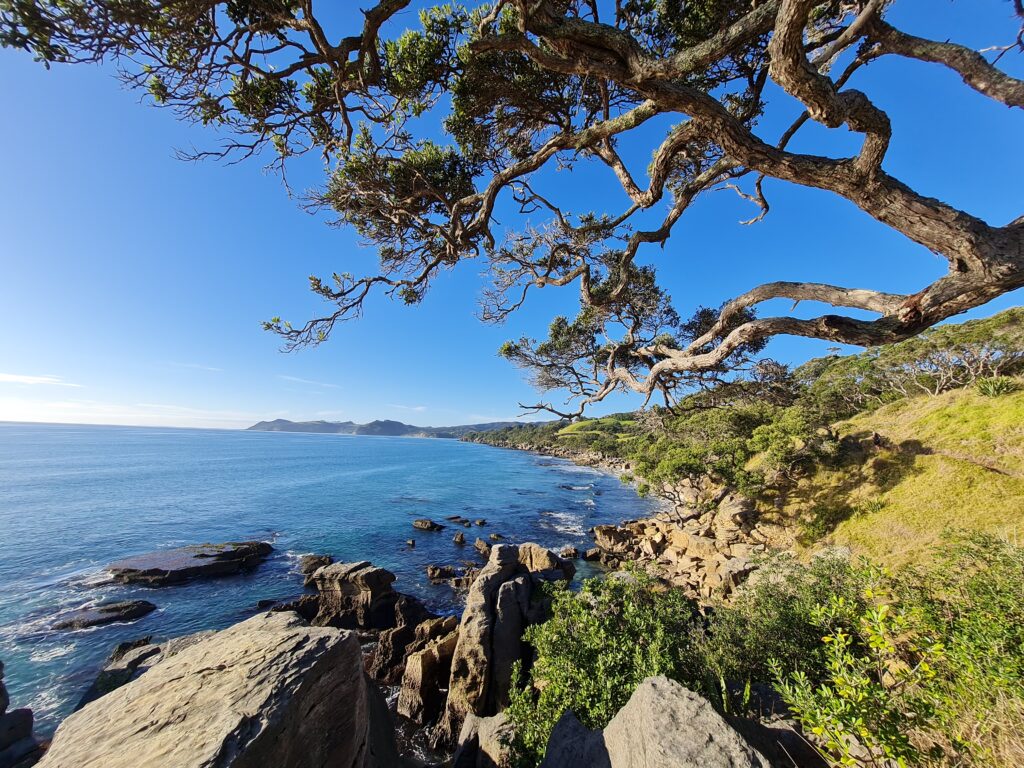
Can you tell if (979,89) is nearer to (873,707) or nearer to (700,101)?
(700,101)

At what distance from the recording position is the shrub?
15.4 metres

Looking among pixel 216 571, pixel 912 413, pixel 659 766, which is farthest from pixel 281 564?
pixel 912 413

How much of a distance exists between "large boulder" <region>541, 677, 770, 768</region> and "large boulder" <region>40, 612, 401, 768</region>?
2462 millimetres

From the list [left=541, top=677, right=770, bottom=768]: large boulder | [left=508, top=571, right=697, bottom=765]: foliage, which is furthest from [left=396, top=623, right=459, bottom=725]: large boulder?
[left=541, top=677, right=770, bottom=768]: large boulder

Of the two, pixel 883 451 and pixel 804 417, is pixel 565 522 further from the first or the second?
pixel 883 451

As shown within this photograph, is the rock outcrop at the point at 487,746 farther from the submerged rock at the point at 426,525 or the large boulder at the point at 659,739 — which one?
the submerged rock at the point at 426,525

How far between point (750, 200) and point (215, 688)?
9.83 metres

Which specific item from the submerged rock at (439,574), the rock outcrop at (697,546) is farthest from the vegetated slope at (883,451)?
the submerged rock at (439,574)

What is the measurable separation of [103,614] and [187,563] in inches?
179

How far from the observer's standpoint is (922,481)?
13.7 meters

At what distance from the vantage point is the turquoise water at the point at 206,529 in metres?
12.7

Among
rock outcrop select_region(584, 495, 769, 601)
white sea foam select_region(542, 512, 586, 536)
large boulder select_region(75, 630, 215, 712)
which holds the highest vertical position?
rock outcrop select_region(584, 495, 769, 601)

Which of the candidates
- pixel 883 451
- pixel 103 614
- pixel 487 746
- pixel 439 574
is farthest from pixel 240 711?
pixel 883 451

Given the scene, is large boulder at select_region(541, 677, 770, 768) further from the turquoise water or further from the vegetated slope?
the turquoise water
